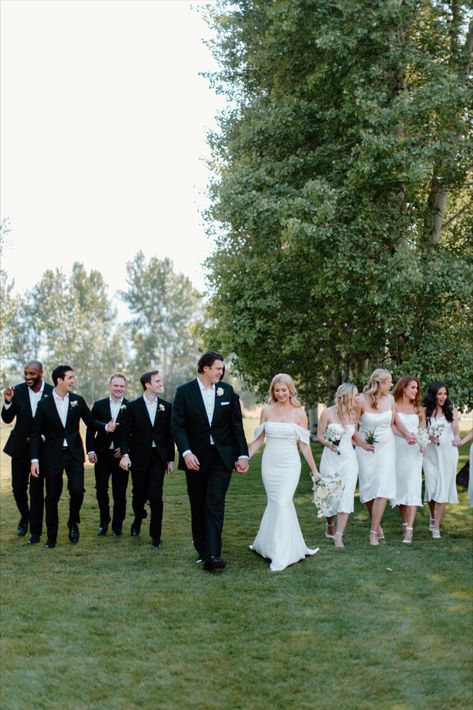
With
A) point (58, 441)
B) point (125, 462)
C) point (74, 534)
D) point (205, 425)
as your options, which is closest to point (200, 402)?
point (205, 425)

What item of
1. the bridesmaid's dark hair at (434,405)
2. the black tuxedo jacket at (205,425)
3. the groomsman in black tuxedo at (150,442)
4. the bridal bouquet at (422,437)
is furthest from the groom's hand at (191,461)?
the bridesmaid's dark hair at (434,405)

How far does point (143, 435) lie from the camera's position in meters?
11.5

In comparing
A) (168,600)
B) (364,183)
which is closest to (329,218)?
(364,183)

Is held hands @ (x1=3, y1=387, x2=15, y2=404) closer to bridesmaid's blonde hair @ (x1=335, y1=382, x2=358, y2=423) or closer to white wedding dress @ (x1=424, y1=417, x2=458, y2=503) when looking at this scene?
bridesmaid's blonde hair @ (x1=335, y1=382, x2=358, y2=423)

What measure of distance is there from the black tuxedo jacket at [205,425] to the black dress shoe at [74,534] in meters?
2.56

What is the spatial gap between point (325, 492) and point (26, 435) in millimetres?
4187

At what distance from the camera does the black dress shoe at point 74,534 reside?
11.6 metres

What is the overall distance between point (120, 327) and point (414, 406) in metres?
85.1

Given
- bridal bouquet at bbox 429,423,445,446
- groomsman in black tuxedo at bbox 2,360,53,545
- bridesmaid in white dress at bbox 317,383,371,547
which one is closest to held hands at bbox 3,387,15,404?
groomsman in black tuxedo at bbox 2,360,53,545

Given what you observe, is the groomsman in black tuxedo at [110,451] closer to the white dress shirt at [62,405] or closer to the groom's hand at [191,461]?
the white dress shirt at [62,405]

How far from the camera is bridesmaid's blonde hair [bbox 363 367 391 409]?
11406 millimetres

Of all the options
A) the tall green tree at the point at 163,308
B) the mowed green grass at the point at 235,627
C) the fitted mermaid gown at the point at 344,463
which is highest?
the tall green tree at the point at 163,308

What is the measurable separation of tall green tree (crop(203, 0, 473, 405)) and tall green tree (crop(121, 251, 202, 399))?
75.0m

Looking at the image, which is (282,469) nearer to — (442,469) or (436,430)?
(436,430)
